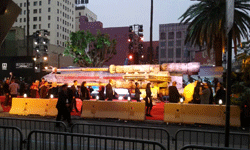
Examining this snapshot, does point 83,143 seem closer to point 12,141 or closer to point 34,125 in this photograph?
point 12,141

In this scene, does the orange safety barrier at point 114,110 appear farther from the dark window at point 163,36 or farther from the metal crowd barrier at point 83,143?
the dark window at point 163,36

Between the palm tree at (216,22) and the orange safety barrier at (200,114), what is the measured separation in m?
10.6

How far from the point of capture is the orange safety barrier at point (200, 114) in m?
10.6

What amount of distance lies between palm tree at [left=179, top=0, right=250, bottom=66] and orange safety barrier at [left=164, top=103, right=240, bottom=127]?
10599 millimetres

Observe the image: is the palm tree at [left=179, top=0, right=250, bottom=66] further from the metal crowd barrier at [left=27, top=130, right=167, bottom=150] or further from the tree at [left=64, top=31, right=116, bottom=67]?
the tree at [left=64, top=31, right=116, bottom=67]

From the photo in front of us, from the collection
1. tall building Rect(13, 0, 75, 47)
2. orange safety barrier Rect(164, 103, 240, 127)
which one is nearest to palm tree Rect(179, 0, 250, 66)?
orange safety barrier Rect(164, 103, 240, 127)

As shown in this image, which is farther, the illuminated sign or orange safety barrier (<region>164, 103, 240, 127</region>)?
the illuminated sign

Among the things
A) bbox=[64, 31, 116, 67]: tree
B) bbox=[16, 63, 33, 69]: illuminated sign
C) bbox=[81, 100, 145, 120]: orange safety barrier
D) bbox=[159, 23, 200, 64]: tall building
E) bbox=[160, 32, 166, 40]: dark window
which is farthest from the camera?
bbox=[160, 32, 166, 40]: dark window

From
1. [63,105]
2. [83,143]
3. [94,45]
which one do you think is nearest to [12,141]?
[83,143]

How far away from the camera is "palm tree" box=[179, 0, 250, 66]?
20031mm

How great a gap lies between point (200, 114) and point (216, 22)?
11.7 metres

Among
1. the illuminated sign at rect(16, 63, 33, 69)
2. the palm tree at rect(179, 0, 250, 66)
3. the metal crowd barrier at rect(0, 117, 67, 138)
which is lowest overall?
the metal crowd barrier at rect(0, 117, 67, 138)

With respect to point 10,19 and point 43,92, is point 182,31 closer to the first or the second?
point 43,92

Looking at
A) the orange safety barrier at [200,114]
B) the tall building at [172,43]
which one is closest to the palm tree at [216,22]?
the orange safety barrier at [200,114]
